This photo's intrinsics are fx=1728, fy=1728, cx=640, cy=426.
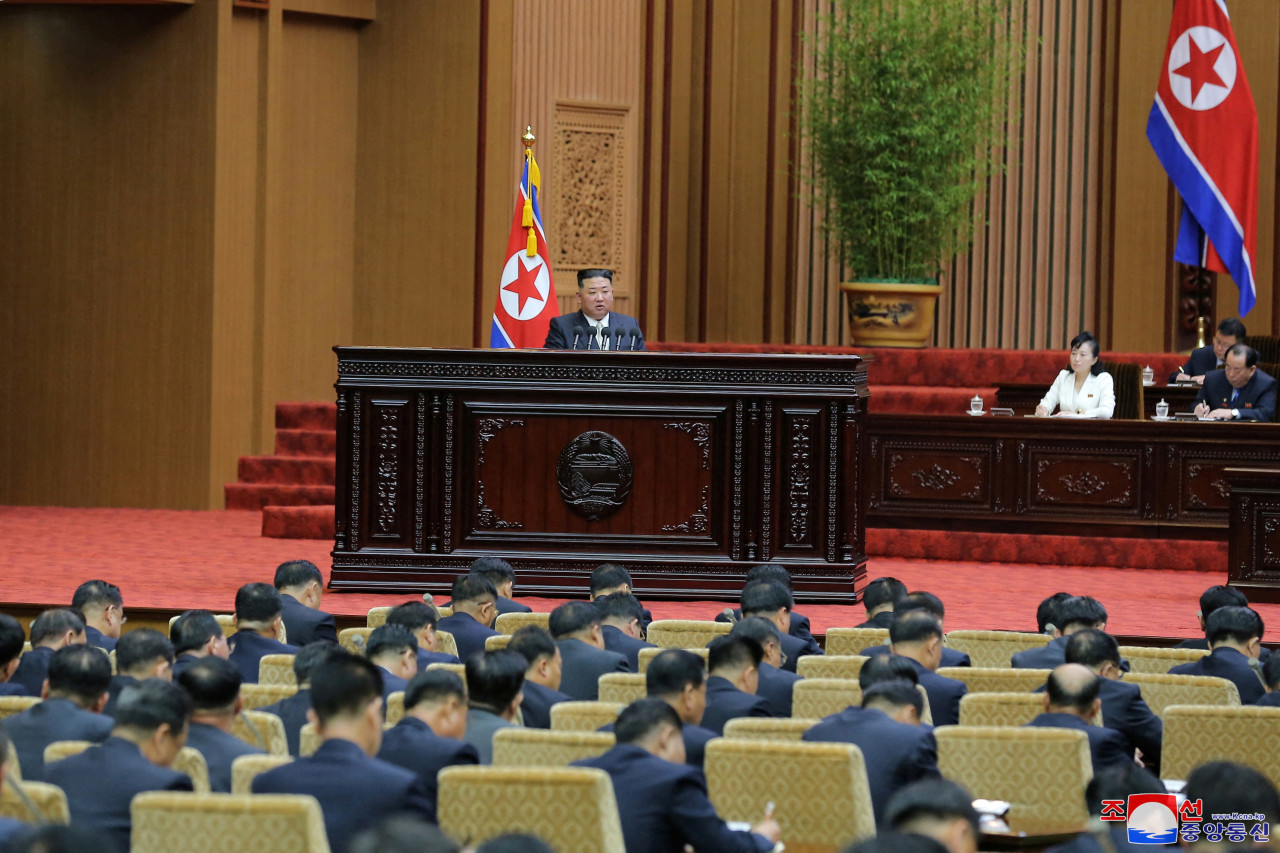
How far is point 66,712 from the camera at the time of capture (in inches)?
157

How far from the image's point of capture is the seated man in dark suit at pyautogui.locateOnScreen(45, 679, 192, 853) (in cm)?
339

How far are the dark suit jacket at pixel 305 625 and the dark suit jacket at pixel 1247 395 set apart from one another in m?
6.18

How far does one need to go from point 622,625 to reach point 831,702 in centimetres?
130

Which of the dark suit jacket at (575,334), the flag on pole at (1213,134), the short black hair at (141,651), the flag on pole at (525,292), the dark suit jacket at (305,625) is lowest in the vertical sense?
the dark suit jacket at (305,625)

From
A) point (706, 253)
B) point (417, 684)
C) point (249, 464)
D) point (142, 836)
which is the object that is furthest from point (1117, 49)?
point (142, 836)

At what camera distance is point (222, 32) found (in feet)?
38.2

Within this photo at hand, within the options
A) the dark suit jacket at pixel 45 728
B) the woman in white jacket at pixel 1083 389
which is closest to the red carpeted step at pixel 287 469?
the woman in white jacket at pixel 1083 389

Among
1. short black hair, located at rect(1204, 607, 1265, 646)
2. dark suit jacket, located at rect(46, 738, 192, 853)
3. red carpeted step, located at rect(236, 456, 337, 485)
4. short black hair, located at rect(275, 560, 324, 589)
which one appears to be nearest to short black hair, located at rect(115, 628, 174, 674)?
dark suit jacket, located at rect(46, 738, 192, 853)

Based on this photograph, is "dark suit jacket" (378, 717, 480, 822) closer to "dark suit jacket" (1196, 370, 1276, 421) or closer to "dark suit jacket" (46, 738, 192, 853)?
"dark suit jacket" (46, 738, 192, 853)

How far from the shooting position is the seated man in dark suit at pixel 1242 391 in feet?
33.2

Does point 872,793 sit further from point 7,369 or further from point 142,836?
point 7,369

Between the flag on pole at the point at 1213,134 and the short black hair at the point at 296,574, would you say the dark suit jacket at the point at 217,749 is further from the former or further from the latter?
the flag on pole at the point at 1213,134

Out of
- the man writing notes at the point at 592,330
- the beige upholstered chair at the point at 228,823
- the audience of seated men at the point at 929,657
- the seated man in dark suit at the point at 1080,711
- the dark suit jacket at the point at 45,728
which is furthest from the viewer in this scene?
the man writing notes at the point at 592,330

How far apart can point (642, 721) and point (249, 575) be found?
5.32 metres
